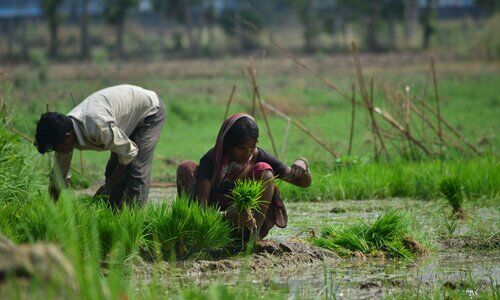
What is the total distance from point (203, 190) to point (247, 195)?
46 centimetres

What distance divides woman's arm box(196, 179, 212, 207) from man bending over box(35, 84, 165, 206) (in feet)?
2.23

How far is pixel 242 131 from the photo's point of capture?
669 cm

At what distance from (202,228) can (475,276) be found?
191 centimetres

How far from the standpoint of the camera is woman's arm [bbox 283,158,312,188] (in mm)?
6973


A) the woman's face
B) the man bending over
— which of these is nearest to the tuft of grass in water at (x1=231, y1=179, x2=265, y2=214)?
the woman's face

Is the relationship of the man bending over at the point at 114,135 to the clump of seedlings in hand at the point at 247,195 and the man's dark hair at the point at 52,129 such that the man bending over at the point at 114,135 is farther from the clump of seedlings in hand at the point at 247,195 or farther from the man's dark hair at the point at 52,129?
the clump of seedlings in hand at the point at 247,195

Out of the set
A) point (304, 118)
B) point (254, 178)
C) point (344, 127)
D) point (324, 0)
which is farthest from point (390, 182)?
point (324, 0)

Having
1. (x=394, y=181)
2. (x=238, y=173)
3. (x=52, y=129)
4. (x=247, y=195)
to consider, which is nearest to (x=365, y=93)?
(x=394, y=181)

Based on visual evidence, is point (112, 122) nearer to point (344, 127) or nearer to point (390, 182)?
point (390, 182)

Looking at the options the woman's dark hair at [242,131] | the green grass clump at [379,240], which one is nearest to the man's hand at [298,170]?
the woman's dark hair at [242,131]

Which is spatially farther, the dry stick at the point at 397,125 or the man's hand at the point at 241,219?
the dry stick at the point at 397,125

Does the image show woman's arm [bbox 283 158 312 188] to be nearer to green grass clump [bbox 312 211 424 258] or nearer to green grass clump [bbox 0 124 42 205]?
green grass clump [bbox 312 211 424 258]

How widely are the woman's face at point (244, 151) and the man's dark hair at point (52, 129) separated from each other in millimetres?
1197

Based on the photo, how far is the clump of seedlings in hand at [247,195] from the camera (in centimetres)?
669
